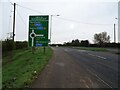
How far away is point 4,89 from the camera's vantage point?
12023 millimetres

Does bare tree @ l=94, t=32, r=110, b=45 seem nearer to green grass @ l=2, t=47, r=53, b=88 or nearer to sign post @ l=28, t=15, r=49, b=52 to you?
sign post @ l=28, t=15, r=49, b=52

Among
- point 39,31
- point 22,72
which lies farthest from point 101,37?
point 22,72

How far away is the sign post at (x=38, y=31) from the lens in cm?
3331

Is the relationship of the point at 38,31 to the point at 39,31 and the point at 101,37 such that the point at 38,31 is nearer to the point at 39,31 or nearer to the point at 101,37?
the point at 39,31

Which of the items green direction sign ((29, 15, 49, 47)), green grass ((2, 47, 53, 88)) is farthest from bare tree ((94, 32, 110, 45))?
green grass ((2, 47, 53, 88))

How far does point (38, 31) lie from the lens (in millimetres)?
33594

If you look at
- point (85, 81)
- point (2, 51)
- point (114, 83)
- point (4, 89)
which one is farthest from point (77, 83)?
point (2, 51)

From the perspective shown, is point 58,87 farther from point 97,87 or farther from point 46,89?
point 97,87

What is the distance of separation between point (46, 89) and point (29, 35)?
2234 cm

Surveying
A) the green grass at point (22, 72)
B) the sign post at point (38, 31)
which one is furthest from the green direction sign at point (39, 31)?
the green grass at point (22, 72)

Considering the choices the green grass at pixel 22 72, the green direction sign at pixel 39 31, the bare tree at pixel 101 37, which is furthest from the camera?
the bare tree at pixel 101 37

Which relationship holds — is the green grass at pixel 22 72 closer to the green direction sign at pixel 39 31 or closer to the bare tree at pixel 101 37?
the green direction sign at pixel 39 31

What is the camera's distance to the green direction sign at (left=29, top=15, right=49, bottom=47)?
3331 centimetres

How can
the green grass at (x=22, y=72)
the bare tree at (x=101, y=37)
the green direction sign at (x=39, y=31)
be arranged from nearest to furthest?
the green grass at (x=22, y=72) → the green direction sign at (x=39, y=31) → the bare tree at (x=101, y=37)
